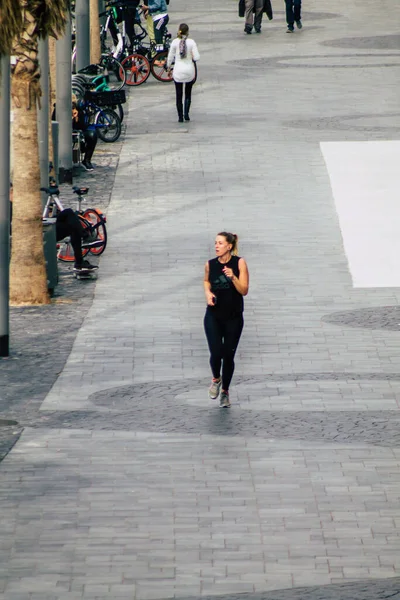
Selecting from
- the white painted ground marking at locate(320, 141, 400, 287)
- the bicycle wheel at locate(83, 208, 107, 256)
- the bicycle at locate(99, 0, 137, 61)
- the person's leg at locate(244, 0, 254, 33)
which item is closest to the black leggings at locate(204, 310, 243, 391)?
the white painted ground marking at locate(320, 141, 400, 287)

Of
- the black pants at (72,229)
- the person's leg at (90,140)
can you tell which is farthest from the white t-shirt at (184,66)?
the black pants at (72,229)

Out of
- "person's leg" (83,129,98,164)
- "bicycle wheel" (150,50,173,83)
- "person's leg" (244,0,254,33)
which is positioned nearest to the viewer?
"person's leg" (83,129,98,164)

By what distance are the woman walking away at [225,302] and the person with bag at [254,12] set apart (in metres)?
27.1

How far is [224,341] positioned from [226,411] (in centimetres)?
64

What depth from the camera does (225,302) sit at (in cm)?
1264

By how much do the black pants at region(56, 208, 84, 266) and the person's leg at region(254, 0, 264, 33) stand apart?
2189 centimetres

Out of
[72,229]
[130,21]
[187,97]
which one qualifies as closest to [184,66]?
[187,97]

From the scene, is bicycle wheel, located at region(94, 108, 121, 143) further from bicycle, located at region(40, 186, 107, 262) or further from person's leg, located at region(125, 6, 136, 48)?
person's leg, located at region(125, 6, 136, 48)

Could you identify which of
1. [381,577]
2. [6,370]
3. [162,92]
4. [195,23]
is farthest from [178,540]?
[195,23]

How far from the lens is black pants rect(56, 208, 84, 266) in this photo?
59.2 feet

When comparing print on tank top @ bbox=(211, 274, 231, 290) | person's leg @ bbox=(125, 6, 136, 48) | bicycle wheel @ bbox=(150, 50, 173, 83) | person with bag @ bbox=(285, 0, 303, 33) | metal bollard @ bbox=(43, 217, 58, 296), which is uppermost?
print on tank top @ bbox=(211, 274, 231, 290)

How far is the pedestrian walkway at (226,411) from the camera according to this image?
9242 millimetres

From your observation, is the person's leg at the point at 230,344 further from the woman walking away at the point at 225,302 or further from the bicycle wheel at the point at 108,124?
the bicycle wheel at the point at 108,124

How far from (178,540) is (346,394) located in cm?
400
